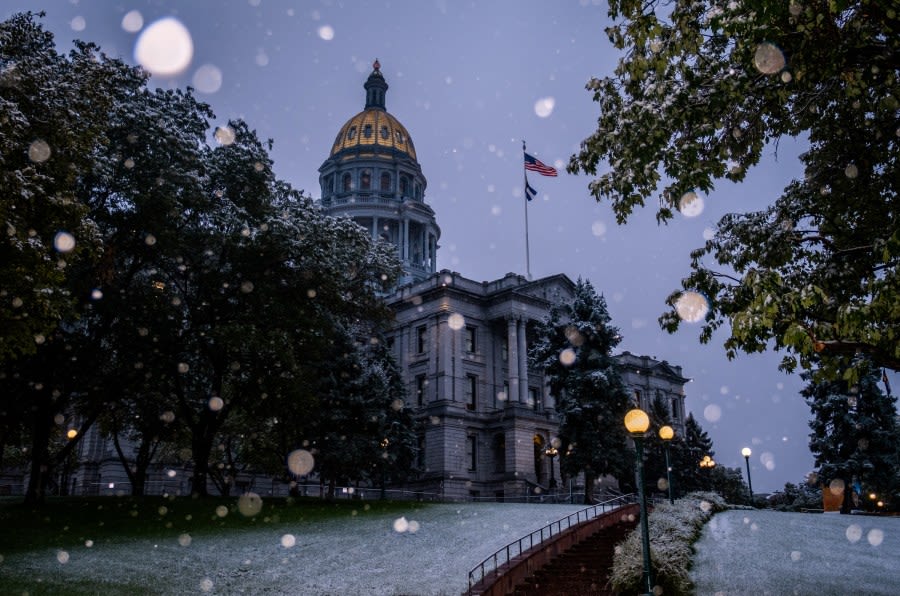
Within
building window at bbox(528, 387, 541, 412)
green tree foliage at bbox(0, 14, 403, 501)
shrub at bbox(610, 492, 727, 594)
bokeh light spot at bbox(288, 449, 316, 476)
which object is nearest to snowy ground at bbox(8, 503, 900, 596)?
shrub at bbox(610, 492, 727, 594)

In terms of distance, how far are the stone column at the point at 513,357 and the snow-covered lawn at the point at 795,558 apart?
32.8m

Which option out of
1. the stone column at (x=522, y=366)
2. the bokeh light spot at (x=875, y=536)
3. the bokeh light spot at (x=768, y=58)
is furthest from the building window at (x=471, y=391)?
the bokeh light spot at (x=768, y=58)

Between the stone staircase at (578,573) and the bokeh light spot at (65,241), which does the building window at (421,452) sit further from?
the bokeh light spot at (65,241)

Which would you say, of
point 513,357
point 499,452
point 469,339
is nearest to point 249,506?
point 499,452

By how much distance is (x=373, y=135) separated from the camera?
106500mm

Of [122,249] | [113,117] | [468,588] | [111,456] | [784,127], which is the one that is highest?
[113,117]

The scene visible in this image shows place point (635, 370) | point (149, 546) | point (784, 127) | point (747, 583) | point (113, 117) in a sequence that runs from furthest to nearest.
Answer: point (635, 370)
point (113, 117)
point (149, 546)
point (747, 583)
point (784, 127)

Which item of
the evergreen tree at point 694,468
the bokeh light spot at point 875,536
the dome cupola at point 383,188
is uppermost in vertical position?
the dome cupola at point 383,188

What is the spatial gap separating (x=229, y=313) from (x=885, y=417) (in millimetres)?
40481

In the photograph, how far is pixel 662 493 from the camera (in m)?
63.9

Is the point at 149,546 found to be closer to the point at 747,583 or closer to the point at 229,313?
the point at 229,313

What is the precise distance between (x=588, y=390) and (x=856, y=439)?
17.3 m

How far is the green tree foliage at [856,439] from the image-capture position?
4591 centimetres

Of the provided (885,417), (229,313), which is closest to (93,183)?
(229,313)
